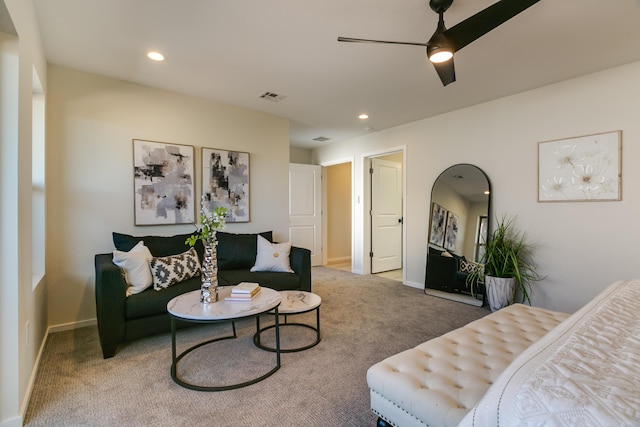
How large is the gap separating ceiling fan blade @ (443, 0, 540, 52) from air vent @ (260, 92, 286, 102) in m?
2.13

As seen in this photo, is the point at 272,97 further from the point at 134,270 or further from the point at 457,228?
the point at 457,228

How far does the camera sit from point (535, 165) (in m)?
3.34

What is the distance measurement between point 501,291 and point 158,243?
11.9 ft

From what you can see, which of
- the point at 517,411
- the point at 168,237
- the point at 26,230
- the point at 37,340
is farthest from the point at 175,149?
the point at 517,411

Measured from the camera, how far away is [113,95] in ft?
10.2

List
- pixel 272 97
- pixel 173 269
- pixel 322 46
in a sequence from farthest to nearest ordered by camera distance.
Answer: pixel 272 97 → pixel 173 269 → pixel 322 46

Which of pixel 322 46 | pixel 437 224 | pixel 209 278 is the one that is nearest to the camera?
pixel 209 278

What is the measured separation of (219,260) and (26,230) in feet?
5.85

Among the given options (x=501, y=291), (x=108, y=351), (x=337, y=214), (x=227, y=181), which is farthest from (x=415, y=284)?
(x=108, y=351)

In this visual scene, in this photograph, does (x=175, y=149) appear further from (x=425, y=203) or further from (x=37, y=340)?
(x=425, y=203)

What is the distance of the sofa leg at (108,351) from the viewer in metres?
2.31

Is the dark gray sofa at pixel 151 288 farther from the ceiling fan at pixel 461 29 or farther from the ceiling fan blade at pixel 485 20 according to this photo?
the ceiling fan blade at pixel 485 20

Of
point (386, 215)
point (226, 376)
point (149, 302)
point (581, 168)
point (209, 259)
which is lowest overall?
point (226, 376)

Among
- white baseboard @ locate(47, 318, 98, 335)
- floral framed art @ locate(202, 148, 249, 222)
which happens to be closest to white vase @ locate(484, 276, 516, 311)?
floral framed art @ locate(202, 148, 249, 222)
